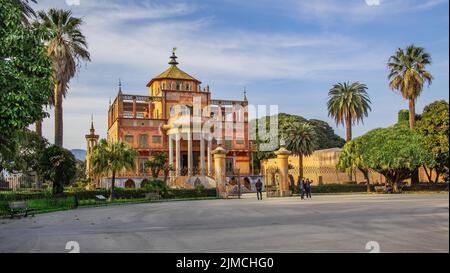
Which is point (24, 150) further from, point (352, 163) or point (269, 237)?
point (269, 237)

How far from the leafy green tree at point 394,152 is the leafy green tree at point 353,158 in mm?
230

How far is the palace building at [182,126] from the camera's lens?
61062 millimetres

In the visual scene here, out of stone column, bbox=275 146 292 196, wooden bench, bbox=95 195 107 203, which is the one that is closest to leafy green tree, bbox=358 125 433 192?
stone column, bbox=275 146 292 196

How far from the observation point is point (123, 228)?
575 inches

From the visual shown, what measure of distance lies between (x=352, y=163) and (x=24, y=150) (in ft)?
96.8

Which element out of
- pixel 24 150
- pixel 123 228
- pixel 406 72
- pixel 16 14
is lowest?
pixel 123 228

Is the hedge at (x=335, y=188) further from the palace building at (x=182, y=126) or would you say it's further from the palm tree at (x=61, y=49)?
the palm tree at (x=61, y=49)

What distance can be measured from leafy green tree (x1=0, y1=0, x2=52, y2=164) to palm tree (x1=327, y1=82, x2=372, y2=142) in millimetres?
43458

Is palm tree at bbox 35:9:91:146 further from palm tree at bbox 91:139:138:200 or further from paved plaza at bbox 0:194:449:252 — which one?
paved plaza at bbox 0:194:449:252

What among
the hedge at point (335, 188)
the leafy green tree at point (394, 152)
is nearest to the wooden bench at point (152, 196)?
the hedge at point (335, 188)

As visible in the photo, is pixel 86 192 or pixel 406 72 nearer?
pixel 86 192
